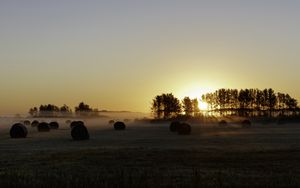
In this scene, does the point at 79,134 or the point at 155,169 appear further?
the point at 79,134

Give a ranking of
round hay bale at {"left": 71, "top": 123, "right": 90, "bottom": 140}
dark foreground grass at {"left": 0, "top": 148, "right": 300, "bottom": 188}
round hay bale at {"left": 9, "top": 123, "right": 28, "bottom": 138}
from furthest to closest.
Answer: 1. round hay bale at {"left": 9, "top": 123, "right": 28, "bottom": 138}
2. round hay bale at {"left": 71, "top": 123, "right": 90, "bottom": 140}
3. dark foreground grass at {"left": 0, "top": 148, "right": 300, "bottom": 188}

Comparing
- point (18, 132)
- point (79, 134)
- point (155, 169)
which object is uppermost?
point (18, 132)

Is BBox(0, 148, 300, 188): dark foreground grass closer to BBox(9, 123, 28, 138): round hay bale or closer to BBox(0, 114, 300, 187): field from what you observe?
BBox(0, 114, 300, 187): field

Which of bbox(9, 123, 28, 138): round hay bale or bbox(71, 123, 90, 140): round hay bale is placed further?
bbox(9, 123, 28, 138): round hay bale

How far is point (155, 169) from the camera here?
23.5 m

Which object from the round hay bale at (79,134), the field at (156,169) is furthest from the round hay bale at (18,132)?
the field at (156,169)

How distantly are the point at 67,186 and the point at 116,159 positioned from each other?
11.1 meters

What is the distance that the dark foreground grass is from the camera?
18.6 m

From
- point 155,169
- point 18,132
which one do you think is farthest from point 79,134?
point 155,169

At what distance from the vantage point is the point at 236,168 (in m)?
23.9

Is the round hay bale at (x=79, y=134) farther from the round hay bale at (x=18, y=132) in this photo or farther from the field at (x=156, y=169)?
the field at (x=156, y=169)

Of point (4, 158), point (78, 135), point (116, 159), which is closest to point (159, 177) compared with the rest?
point (116, 159)

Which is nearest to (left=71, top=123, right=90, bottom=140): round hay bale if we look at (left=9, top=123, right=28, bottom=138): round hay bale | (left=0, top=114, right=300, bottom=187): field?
(left=9, top=123, right=28, bottom=138): round hay bale

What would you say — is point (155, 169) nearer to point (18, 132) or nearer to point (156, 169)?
point (156, 169)
